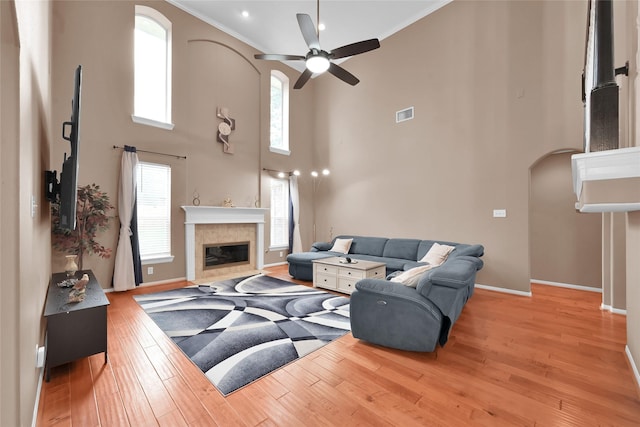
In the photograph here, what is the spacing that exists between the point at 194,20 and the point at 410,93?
4.60 meters

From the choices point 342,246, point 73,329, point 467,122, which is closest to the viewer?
point 73,329

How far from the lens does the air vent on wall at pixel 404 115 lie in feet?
18.5

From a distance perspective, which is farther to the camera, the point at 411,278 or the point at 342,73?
the point at 342,73

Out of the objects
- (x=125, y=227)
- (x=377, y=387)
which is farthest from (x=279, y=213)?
(x=377, y=387)

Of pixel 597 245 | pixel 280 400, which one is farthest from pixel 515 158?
pixel 280 400

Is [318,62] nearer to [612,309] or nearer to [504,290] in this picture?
[504,290]

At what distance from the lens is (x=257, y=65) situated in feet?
20.7

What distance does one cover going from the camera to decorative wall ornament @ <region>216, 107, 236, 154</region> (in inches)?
221

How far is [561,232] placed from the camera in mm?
4891

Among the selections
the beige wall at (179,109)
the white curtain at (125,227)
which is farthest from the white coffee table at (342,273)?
the white curtain at (125,227)

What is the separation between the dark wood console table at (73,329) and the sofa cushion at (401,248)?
4426mm

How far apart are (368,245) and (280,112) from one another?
13.7 feet

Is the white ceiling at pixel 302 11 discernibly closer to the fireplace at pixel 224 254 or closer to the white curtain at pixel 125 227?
the white curtain at pixel 125 227

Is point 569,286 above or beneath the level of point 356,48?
beneath
